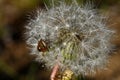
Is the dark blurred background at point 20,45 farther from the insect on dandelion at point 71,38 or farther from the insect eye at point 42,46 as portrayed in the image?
the insect eye at point 42,46

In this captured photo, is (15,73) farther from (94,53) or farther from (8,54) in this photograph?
(94,53)

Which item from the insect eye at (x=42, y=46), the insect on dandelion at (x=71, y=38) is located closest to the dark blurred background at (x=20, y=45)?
the insect on dandelion at (x=71, y=38)

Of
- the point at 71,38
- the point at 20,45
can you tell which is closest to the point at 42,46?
the point at 71,38

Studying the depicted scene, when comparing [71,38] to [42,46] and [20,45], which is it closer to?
[42,46]

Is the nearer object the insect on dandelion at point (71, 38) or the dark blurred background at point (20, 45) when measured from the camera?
the insect on dandelion at point (71, 38)

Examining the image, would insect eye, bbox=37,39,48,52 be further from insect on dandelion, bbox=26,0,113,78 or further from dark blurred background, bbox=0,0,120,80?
dark blurred background, bbox=0,0,120,80

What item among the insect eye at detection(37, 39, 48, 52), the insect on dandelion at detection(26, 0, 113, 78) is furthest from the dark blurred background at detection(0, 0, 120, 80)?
the insect eye at detection(37, 39, 48, 52)
